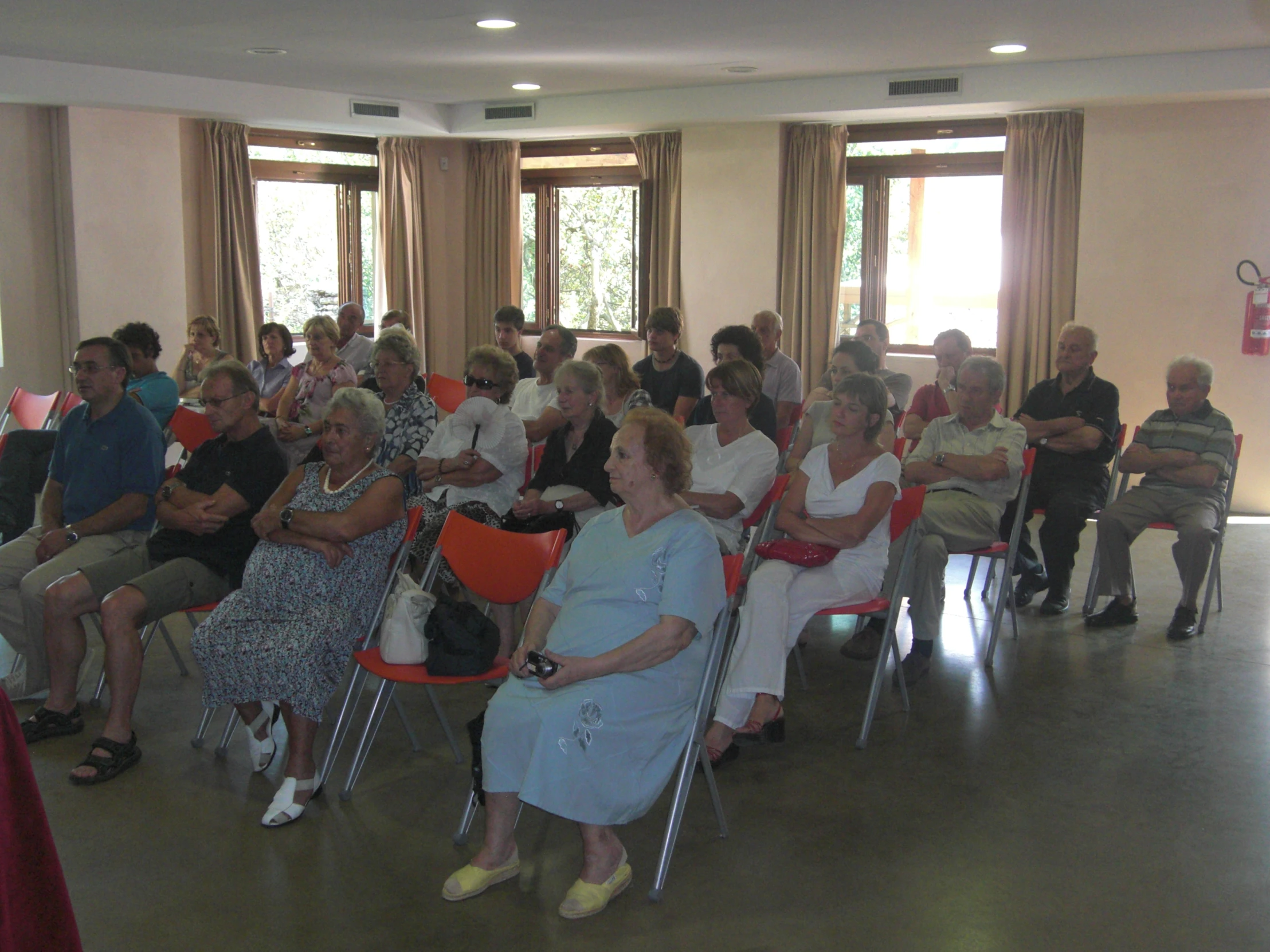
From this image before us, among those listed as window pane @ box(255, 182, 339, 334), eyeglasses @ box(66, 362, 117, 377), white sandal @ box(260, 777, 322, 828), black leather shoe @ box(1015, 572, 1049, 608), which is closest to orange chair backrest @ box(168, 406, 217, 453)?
eyeglasses @ box(66, 362, 117, 377)

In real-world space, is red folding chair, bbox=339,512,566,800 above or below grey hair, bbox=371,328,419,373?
below

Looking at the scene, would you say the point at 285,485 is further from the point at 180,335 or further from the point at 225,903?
the point at 180,335

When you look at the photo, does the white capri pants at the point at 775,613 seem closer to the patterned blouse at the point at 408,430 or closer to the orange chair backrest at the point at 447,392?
the patterned blouse at the point at 408,430

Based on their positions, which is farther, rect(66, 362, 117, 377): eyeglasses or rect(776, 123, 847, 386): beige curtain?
rect(776, 123, 847, 386): beige curtain

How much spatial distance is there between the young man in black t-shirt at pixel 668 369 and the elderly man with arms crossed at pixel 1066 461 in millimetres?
1651

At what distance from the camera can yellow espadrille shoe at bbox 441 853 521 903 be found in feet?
9.21

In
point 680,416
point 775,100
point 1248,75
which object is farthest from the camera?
point 775,100

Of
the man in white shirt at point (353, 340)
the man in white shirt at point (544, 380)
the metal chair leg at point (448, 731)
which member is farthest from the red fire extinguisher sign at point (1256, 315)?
the metal chair leg at point (448, 731)

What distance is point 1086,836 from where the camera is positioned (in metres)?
3.16

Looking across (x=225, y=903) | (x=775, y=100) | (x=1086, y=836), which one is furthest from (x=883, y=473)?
(x=775, y=100)

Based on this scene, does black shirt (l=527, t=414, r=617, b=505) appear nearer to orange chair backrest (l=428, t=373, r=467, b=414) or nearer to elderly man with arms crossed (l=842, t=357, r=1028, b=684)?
elderly man with arms crossed (l=842, t=357, r=1028, b=684)

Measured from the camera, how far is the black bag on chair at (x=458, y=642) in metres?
3.18

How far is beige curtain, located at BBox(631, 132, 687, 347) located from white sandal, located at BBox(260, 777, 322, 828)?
6504mm

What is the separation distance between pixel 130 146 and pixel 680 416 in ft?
17.7
